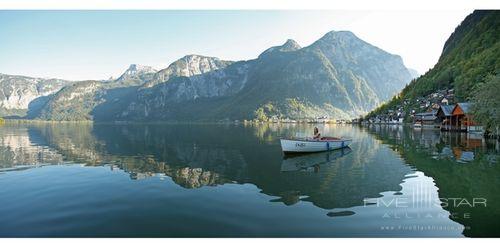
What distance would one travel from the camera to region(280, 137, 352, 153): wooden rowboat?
4400cm

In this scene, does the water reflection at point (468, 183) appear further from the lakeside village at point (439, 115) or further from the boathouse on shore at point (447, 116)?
the boathouse on shore at point (447, 116)

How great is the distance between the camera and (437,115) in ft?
363

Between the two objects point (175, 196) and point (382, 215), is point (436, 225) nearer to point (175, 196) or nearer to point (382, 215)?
point (382, 215)

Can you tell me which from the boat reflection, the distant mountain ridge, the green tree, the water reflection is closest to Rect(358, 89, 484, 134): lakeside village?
the distant mountain ridge

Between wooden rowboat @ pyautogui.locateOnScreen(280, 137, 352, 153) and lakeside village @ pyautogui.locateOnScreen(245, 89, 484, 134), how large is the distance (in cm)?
3320

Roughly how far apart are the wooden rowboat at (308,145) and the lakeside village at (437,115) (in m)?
33.2

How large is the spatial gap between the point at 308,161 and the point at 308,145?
265 inches

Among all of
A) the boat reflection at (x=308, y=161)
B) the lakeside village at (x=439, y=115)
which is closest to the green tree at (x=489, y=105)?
the lakeside village at (x=439, y=115)

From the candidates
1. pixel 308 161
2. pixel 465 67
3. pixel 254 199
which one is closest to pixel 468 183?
pixel 254 199

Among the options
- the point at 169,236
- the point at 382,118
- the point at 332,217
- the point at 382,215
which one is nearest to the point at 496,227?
the point at 382,215

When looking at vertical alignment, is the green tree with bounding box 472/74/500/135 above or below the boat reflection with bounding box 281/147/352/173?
above

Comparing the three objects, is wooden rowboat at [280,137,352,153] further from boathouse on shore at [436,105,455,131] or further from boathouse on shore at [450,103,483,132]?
boathouse on shore at [436,105,455,131]

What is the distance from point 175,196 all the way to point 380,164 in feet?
75.6

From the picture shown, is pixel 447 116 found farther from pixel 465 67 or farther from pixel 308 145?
pixel 308 145
